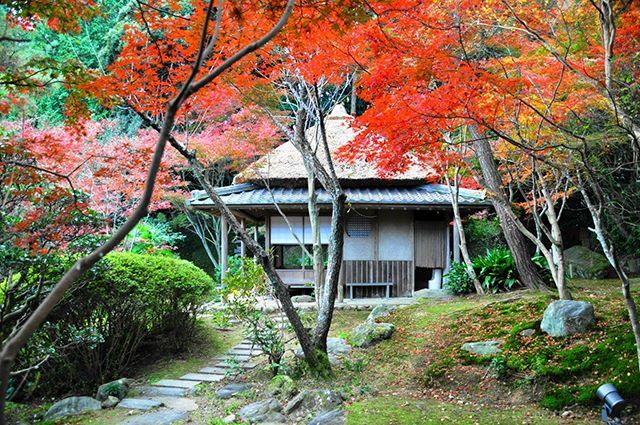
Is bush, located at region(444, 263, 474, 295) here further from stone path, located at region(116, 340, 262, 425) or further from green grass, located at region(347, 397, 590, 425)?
green grass, located at region(347, 397, 590, 425)

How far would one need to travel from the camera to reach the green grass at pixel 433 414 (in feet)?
14.3

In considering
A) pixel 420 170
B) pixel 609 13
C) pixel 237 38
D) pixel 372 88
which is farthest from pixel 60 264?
pixel 420 170

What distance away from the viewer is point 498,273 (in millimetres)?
9547

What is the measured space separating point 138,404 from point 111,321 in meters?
1.41

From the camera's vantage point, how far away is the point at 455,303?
28.7 ft

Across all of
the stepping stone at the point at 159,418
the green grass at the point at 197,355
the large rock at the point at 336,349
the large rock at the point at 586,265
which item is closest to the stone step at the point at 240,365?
the green grass at the point at 197,355

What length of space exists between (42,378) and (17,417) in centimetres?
78

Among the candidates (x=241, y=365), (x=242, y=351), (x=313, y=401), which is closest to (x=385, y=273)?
(x=242, y=351)

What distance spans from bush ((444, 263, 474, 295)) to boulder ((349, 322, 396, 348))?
306cm

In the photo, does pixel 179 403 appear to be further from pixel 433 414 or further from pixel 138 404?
pixel 433 414

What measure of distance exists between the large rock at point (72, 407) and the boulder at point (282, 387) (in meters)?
1.94

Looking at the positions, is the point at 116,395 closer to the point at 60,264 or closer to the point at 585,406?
the point at 60,264

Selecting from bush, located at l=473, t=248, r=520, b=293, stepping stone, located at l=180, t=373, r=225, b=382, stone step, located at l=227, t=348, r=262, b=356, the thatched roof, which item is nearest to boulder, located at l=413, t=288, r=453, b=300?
bush, located at l=473, t=248, r=520, b=293

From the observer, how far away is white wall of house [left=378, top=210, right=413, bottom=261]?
11.7 meters
